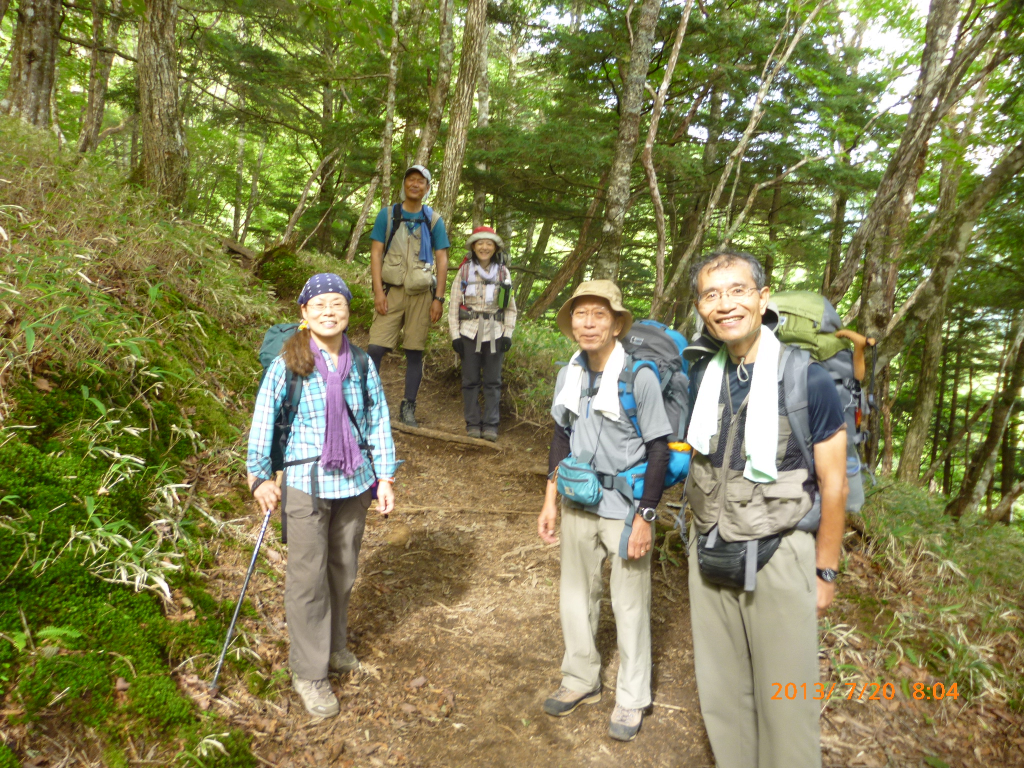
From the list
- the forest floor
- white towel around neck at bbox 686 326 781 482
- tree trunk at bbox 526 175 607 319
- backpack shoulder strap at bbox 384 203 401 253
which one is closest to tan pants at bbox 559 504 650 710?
the forest floor

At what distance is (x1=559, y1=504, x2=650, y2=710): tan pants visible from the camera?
10.2 ft

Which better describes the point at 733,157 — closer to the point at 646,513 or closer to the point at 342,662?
the point at 646,513

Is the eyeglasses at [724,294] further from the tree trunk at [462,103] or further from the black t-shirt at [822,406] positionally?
the tree trunk at [462,103]

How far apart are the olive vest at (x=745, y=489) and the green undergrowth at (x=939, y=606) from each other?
2277mm

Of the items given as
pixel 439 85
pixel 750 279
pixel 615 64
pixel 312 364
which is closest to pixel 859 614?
pixel 750 279

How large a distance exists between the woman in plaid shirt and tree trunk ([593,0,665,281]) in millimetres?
4988

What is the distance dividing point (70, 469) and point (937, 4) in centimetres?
890

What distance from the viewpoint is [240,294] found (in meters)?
6.71

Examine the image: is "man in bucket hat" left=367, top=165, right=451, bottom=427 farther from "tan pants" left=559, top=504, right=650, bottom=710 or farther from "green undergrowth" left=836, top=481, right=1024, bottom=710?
"green undergrowth" left=836, top=481, right=1024, bottom=710

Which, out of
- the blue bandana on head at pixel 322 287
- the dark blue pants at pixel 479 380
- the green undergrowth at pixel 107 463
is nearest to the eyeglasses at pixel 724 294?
the blue bandana on head at pixel 322 287

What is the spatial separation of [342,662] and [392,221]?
174 inches

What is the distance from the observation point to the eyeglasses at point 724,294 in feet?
7.77

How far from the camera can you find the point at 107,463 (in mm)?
3344
